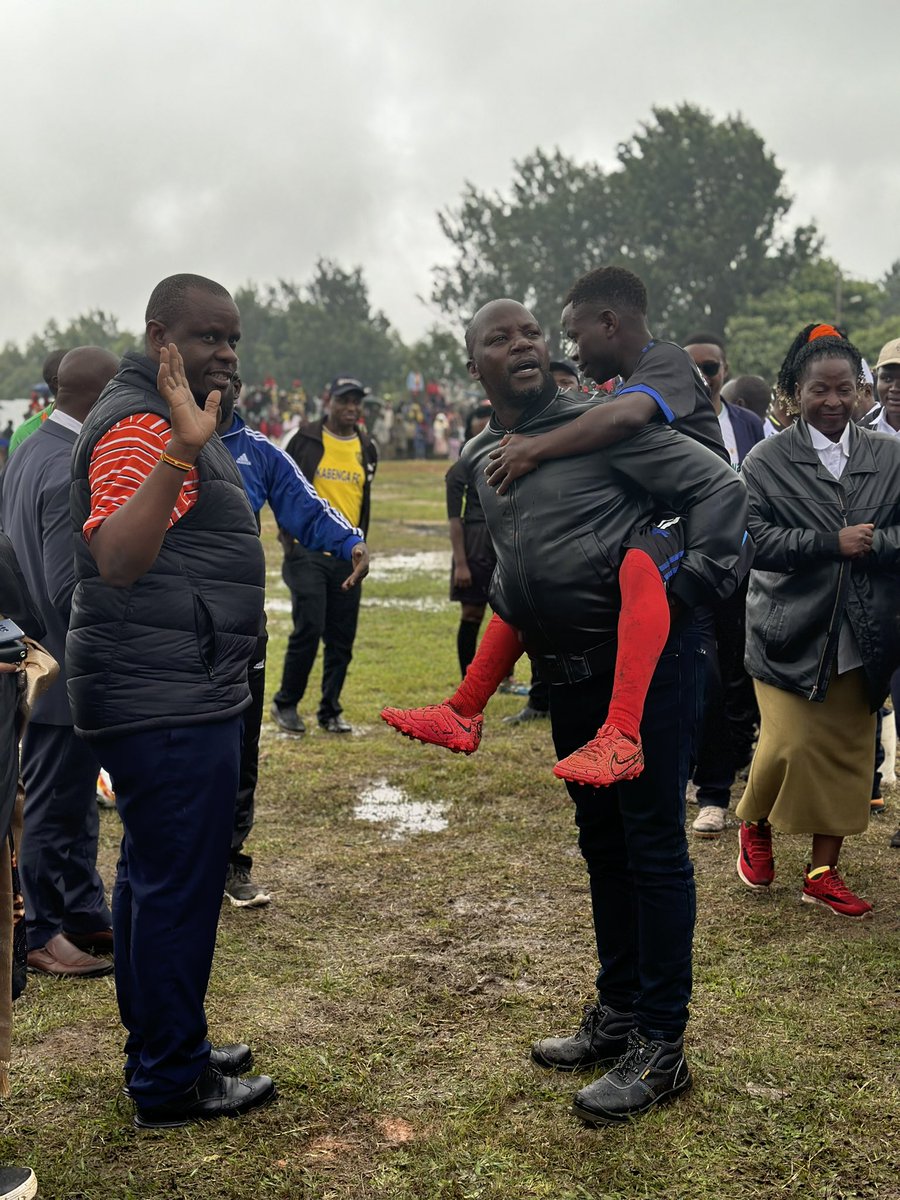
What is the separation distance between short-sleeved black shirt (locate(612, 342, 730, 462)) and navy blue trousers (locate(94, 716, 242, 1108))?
145 cm

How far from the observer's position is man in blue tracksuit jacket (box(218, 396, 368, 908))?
15.9ft

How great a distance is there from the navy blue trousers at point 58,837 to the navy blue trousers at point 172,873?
1231 mm

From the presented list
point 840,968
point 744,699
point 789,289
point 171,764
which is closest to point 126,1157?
point 171,764

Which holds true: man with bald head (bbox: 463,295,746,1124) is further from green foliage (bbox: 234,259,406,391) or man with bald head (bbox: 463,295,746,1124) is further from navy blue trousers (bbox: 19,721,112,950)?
green foliage (bbox: 234,259,406,391)

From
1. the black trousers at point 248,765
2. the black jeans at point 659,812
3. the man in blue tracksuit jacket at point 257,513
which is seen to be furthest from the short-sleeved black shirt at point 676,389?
the black trousers at point 248,765

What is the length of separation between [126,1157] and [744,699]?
4.17m

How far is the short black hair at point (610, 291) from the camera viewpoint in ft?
10.7

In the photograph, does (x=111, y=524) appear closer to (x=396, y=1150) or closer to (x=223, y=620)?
(x=223, y=620)

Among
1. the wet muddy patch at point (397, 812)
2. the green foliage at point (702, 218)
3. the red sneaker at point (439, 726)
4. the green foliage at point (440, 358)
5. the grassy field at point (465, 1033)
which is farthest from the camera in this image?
the green foliage at point (440, 358)

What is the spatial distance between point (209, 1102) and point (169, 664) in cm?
126

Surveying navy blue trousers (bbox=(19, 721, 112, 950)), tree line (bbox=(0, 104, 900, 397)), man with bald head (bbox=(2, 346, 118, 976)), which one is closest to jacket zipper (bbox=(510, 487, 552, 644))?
man with bald head (bbox=(2, 346, 118, 976))

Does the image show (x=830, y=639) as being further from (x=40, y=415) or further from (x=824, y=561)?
(x=40, y=415)

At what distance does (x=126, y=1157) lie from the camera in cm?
309

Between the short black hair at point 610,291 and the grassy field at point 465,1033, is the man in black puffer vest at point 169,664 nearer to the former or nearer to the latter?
the grassy field at point 465,1033
